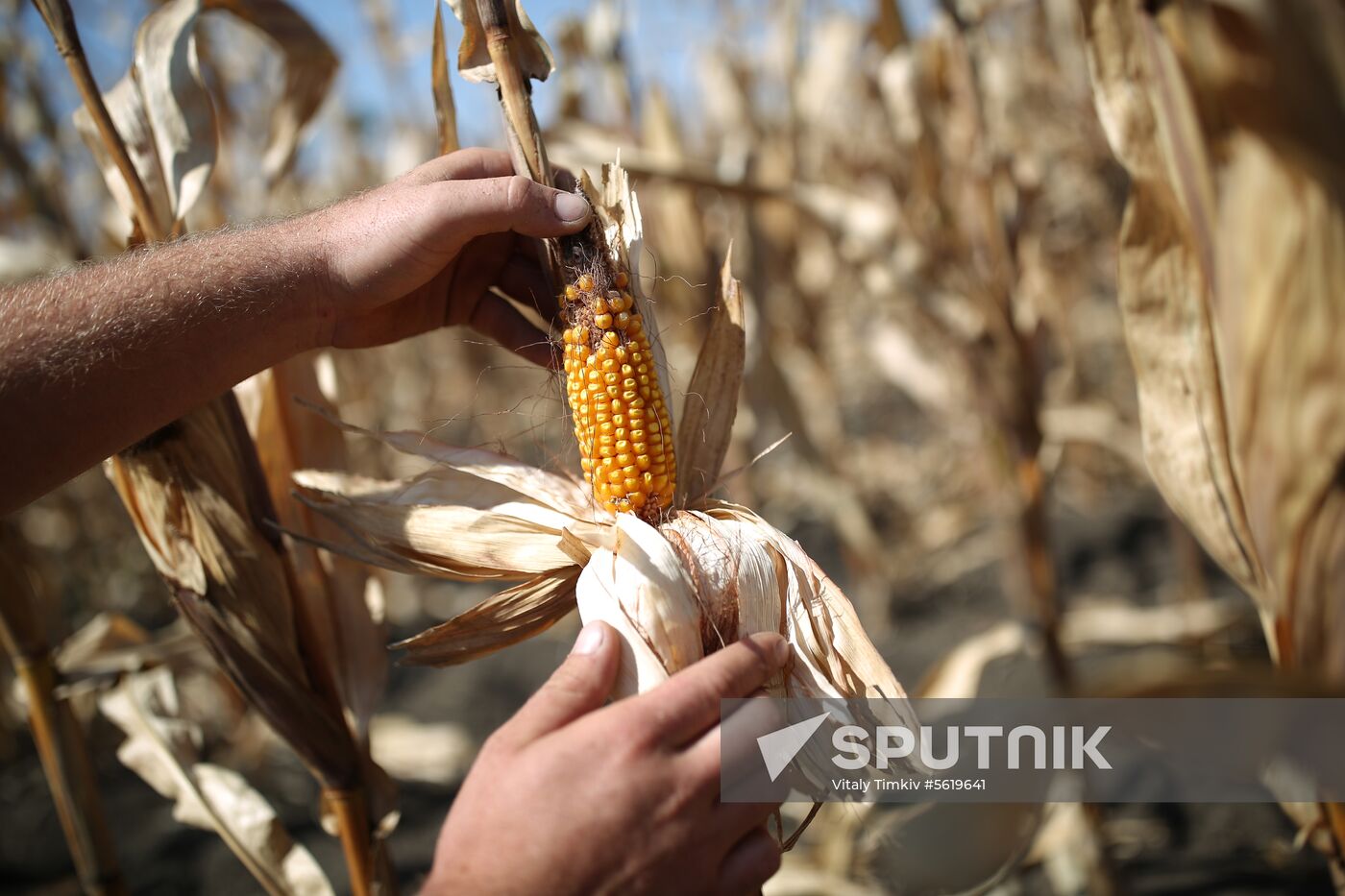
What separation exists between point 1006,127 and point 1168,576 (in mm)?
2343

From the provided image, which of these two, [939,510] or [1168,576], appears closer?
[1168,576]

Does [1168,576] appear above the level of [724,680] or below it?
below

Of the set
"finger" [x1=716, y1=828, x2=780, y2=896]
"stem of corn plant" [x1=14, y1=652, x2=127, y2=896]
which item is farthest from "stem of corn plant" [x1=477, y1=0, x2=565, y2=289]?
"stem of corn plant" [x1=14, y1=652, x2=127, y2=896]

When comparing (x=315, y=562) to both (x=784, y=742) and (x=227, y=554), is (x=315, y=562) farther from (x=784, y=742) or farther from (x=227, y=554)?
(x=784, y=742)

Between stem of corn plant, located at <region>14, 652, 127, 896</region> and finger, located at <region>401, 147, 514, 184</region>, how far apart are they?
51.5 inches

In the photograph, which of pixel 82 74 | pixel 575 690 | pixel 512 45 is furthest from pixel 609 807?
pixel 82 74

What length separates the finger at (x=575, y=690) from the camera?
3.00 feet

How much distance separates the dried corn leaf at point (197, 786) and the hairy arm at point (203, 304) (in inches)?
31.2

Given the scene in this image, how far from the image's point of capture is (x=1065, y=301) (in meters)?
4.52

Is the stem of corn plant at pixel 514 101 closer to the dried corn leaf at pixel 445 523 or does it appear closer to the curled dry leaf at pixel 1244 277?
the dried corn leaf at pixel 445 523

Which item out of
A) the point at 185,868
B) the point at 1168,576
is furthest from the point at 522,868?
the point at 1168,576

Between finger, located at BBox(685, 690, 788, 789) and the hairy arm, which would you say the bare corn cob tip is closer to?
the hairy arm

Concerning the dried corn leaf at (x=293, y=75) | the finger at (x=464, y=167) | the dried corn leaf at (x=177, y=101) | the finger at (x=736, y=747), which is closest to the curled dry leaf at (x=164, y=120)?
the dried corn leaf at (x=177, y=101)

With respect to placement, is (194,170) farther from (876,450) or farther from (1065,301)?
(876,450)
